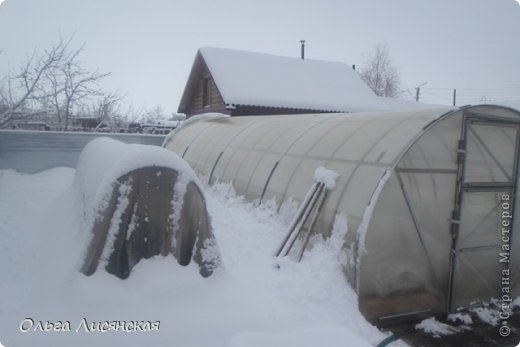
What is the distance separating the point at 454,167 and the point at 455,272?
5.21 ft

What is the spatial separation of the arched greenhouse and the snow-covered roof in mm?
10022

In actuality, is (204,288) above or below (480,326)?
above

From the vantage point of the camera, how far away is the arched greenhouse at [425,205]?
4.79 m

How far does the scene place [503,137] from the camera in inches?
225

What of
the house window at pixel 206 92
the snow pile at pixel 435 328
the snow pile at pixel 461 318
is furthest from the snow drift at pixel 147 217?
the house window at pixel 206 92

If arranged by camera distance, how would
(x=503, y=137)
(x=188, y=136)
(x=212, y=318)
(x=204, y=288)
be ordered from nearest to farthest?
(x=212, y=318) → (x=204, y=288) → (x=503, y=137) → (x=188, y=136)

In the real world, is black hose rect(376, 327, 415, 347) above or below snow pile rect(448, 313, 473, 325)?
above

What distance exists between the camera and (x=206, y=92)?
19000mm

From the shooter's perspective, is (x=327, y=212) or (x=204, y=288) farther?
(x=327, y=212)

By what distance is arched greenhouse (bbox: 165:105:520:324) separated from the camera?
4793mm

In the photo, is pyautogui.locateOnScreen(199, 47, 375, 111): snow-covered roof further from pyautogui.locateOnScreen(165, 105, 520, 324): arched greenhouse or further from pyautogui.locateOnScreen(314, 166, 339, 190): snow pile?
pyautogui.locateOnScreen(314, 166, 339, 190): snow pile

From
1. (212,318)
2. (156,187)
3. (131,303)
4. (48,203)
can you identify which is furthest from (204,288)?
(48,203)

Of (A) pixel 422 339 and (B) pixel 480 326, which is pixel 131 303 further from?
(B) pixel 480 326

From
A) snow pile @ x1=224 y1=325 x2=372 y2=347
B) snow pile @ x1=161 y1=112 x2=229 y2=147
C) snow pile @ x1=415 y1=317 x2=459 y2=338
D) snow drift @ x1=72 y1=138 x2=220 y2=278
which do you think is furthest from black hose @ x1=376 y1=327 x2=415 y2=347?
snow pile @ x1=161 y1=112 x2=229 y2=147
